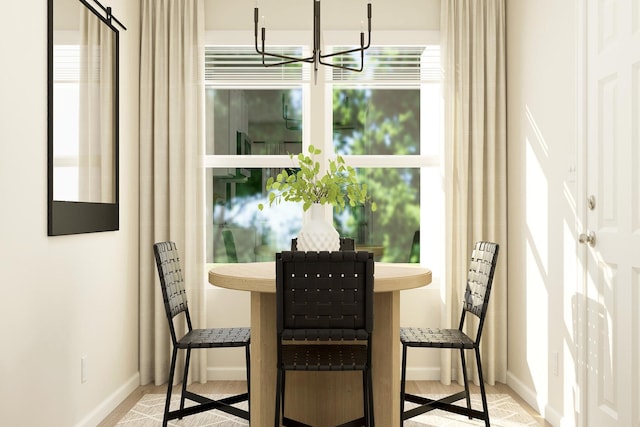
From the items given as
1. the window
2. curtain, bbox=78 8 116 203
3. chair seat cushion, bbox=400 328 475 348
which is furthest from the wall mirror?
chair seat cushion, bbox=400 328 475 348

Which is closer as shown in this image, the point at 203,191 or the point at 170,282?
the point at 170,282

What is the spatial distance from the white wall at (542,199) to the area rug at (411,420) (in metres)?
0.17

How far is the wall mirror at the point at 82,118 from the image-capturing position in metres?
2.68

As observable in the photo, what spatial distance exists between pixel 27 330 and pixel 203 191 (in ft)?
5.90

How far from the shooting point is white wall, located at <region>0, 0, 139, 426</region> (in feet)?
7.46

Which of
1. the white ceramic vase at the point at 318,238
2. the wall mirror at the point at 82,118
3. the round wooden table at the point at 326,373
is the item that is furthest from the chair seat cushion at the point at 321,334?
the wall mirror at the point at 82,118

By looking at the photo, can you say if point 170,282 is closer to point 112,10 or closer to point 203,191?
point 203,191

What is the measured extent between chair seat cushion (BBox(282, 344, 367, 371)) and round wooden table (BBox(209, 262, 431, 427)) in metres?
0.15

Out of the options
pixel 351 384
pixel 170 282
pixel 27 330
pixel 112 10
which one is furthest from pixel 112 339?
pixel 112 10

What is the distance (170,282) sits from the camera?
9.85 ft

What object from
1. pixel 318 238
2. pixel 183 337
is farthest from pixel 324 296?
pixel 183 337

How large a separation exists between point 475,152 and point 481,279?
1240 mm

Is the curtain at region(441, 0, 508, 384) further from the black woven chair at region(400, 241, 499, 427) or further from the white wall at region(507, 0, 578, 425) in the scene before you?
the black woven chair at region(400, 241, 499, 427)

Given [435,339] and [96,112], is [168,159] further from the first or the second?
[435,339]
